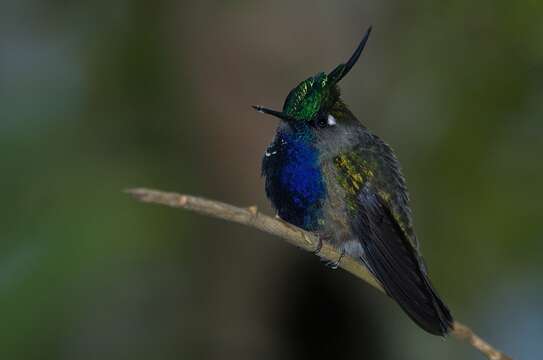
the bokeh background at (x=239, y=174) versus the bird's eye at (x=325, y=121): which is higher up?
the bird's eye at (x=325, y=121)

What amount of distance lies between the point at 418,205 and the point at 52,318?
3161mm

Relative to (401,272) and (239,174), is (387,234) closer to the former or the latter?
(401,272)

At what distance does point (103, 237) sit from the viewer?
6355mm

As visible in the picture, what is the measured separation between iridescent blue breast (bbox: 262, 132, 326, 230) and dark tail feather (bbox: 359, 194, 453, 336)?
0.23 meters

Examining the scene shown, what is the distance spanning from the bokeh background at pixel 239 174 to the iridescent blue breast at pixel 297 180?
66.7 inches

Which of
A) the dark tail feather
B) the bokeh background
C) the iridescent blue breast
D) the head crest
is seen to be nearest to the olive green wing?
the dark tail feather

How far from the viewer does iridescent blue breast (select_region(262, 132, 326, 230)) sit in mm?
3240

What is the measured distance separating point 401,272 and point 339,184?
28.1 inches

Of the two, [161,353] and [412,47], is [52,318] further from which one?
[412,47]

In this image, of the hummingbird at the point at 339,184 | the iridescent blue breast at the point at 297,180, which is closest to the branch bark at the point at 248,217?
the hummingbird at the point at 339,184

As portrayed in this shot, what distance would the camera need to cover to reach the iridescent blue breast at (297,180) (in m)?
3.24

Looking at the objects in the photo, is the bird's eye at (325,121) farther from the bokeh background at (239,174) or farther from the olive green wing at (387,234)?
the bokeh background at (239,174)

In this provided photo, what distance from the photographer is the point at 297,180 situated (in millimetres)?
3252

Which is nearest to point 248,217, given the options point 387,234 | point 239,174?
point 387,234
